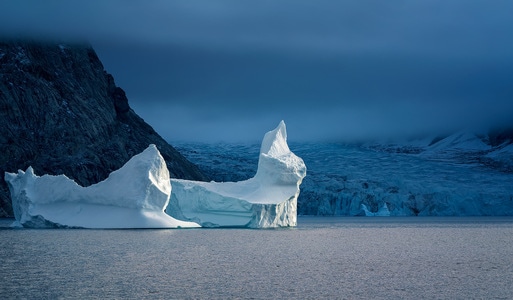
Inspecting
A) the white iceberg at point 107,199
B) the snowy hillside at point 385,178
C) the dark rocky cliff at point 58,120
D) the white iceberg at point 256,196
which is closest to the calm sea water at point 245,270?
the white iceberg at point 107,199

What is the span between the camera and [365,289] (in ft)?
43.5

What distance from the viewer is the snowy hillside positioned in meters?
81.8

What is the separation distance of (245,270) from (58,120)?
62052 millimetres

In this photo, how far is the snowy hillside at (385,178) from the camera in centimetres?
8181

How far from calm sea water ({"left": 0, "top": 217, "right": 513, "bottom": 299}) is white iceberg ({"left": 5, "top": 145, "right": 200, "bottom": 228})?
5.97m

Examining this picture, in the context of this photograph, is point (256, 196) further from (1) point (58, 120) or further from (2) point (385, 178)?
(2) point (385, 178)

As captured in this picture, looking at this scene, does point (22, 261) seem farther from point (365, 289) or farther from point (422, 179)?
point (422, 179)

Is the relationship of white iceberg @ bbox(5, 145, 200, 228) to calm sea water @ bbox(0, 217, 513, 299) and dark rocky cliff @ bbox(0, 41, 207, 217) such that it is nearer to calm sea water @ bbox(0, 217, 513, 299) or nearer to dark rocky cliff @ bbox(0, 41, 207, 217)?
calm sea water @ bbox(0, 217, 513, 299)

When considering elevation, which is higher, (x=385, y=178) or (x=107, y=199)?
(x=107, y=199)

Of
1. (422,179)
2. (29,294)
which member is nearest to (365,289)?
(29,294)

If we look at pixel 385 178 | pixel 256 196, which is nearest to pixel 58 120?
pixel 385 178

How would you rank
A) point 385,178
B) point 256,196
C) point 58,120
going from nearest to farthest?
point 256,196 → point 58,120 → point 385,178

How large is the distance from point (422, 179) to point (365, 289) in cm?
8354

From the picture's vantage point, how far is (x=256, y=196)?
120 ft
